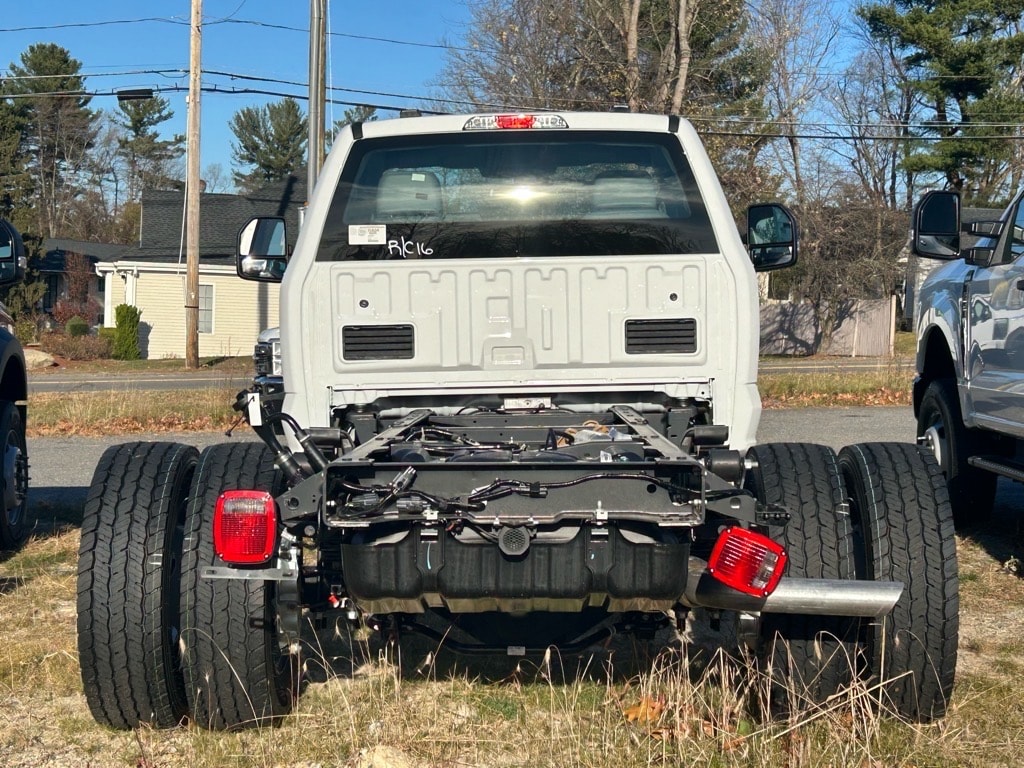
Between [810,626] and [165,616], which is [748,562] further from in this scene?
[165,616]

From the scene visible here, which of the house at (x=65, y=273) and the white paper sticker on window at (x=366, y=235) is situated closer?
the white paper sticker on window at (x=366, y=235)

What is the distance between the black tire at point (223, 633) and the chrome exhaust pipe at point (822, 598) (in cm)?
147

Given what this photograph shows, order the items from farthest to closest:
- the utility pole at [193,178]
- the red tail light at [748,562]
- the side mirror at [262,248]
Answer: the utility pole at [193,178], the side mirror at [262,248], the red tail light at [748,562]

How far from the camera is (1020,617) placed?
5500mm

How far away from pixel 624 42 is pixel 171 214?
18222 mm

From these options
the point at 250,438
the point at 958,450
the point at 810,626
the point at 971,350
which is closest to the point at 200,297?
the point at 250,438

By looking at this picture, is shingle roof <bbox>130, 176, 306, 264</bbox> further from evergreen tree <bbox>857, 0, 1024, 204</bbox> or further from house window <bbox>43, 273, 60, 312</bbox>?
evergreen tree <bbox>857, 0, 1024, 204</bbox>

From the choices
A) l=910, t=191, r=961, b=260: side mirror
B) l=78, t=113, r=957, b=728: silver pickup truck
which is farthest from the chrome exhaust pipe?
l=910, t=191, r=961, b=260: side mirror

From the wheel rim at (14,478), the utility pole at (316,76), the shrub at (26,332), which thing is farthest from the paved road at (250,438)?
the shrub at (26,332)

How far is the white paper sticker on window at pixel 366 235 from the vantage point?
16.2 ft

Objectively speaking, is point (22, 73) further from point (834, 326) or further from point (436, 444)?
point (436, 444)

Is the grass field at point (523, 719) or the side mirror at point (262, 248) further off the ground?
the side mirror at point (262, 248)

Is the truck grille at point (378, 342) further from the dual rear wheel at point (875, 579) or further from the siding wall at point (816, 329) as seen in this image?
the siding wall at point (816, 329)

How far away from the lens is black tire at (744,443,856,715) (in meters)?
3.79
